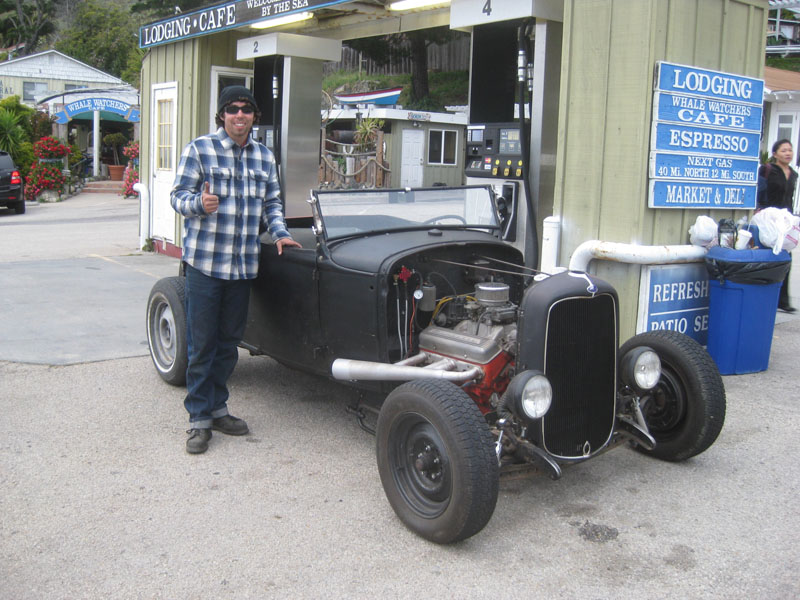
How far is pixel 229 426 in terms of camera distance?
181 inches

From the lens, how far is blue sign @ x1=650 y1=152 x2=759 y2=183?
5719mm

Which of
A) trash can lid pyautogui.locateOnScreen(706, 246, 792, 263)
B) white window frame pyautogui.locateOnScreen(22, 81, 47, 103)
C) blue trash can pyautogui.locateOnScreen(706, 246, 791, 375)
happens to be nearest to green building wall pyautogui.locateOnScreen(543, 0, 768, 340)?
trash can lid pyautogui.locateOnScreen(706, 246, 792, 263)

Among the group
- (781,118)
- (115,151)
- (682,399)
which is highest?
(781,118)

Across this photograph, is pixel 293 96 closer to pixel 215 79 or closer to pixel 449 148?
pixel 215 79

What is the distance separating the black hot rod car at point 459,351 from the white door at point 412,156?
71.3 ft

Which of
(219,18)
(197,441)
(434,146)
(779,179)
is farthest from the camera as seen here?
(434,146)

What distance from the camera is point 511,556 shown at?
327 cm

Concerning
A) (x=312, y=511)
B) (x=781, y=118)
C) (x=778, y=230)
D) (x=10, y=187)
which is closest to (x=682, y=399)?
Answer: (x=312, y=511)

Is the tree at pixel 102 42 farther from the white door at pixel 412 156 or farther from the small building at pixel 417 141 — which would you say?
the white door at pixel 412 156

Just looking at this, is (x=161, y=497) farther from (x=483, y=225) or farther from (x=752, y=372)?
(x=752, y=372)

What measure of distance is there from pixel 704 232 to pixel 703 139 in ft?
2.40

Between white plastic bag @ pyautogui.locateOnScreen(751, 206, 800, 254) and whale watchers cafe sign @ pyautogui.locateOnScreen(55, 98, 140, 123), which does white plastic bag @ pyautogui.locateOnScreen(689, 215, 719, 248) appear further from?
whale watchers cafe sign @ pyautogui.locateOnScreen(55, 98, 140, 123)

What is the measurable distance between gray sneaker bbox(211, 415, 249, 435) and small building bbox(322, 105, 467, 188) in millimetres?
21403

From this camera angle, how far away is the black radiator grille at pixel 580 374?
11.7ft
